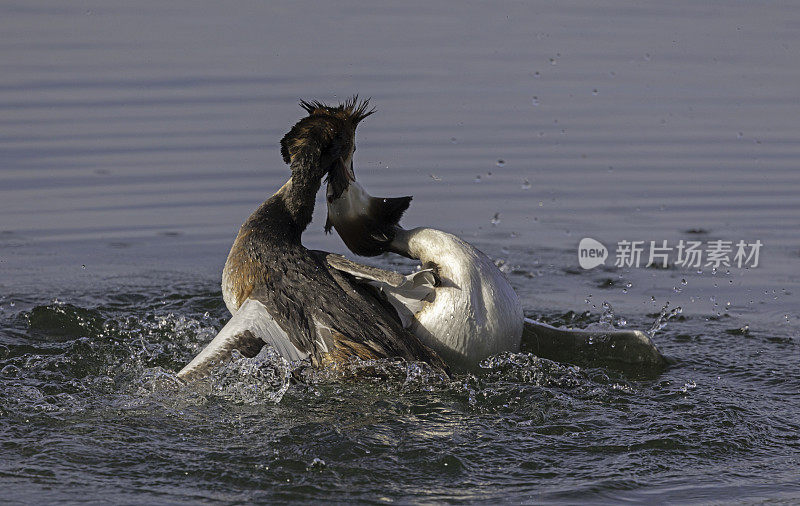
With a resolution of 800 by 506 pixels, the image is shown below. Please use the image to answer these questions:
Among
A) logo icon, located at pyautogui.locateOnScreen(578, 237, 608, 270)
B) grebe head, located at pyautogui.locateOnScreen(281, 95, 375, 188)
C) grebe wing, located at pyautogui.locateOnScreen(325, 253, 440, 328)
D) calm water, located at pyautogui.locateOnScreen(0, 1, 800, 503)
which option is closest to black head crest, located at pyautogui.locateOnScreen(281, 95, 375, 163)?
grebe head, located at pyautogui.locateOnScreen(281, 95, 375, 188)

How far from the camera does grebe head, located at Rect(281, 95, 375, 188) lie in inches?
248

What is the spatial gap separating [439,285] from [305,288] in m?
0.74

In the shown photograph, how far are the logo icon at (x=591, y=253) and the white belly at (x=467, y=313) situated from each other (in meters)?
3.20

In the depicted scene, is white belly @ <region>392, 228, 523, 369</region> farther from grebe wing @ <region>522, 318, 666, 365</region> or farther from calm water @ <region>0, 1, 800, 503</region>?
grebe wing @ <region>522, 318, 666, 365</region>

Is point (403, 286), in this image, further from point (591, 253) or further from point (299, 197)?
point (591, 253)

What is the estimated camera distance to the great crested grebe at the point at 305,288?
575 centimetres

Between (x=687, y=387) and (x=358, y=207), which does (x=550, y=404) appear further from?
(x=358, y=207)

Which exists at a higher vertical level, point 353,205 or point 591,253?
point 353,205

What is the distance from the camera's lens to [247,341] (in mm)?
5688

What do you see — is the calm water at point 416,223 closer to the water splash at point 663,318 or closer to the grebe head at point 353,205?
the water splash at point 663,318

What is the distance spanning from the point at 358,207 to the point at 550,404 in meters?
1.64

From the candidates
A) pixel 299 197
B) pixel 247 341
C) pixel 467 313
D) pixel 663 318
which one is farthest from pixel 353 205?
pixel 663 318

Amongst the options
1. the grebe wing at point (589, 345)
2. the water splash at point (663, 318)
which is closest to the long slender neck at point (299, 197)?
the grebe wing at point (589, 345)

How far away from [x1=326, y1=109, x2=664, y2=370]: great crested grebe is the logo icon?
102 inches
